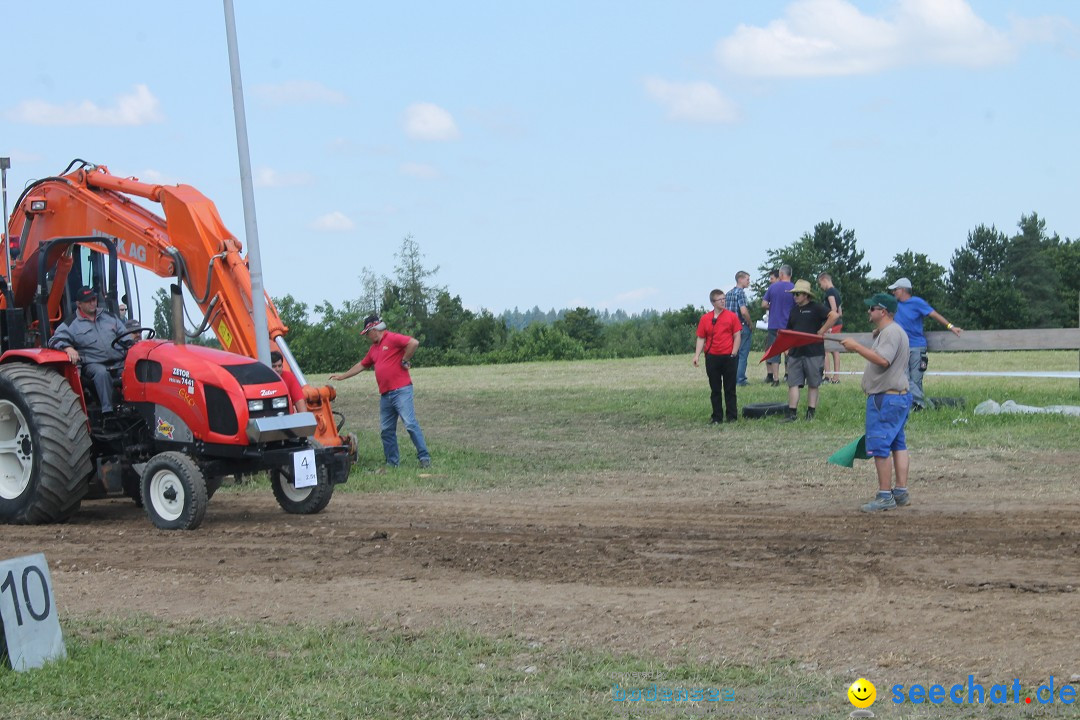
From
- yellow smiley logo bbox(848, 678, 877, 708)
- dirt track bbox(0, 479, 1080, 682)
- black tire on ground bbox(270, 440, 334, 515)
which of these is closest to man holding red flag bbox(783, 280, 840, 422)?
dirt track bbox(0, 479, 1080, 682)

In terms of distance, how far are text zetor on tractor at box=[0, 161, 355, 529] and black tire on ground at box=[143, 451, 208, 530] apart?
1 centimetres

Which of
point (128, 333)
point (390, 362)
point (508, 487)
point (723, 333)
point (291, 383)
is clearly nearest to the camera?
point (128, 333)

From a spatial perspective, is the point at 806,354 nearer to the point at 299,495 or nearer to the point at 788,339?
the point at 788,339

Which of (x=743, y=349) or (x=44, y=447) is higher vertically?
(x=743, y=349)

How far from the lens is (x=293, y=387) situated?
1244 cm

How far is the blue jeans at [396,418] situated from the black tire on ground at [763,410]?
5.45 meters

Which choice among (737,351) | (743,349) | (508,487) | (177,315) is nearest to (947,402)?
(737,351)

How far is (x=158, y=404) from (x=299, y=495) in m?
1.51

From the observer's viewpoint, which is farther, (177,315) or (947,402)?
(947,402)

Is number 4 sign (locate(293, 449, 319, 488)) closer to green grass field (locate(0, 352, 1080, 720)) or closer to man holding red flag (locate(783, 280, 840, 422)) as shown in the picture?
green grass field (locate(0, 352, 1080, 720))

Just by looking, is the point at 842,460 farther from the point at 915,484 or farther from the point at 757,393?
the point at 757,393

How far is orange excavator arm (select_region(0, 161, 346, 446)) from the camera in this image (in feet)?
43.3

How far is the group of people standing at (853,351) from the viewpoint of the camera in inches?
421

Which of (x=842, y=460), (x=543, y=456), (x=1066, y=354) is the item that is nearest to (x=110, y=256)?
(x=543, y=456)
